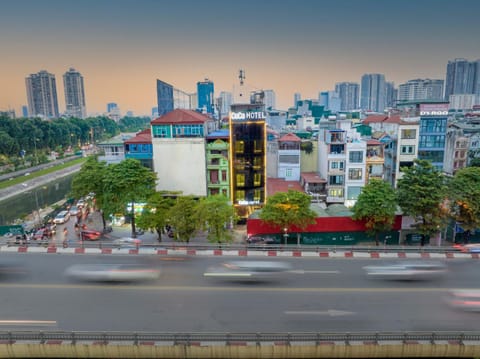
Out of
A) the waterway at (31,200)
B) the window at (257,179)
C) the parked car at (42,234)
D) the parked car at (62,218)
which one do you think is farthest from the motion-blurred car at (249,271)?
the waterway at (31,200)

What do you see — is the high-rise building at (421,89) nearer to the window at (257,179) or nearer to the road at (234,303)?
the window at (257,179)

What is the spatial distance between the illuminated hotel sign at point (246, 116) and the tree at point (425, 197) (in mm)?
16719

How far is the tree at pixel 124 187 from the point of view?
31.4 m

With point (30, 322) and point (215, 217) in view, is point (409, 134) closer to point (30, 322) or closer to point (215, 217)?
point (215, 217)

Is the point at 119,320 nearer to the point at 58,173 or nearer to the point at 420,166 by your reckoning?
the point at 420,166

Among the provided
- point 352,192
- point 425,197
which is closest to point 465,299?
point 425,197

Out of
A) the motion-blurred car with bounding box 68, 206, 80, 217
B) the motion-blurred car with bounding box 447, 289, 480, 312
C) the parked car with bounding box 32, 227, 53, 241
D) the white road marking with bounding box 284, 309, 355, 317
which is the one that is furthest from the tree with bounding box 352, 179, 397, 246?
the motion-blurred car with bounding box 68, 206, 80, 217

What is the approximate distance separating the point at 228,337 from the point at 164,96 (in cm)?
6817

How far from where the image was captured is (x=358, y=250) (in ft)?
70.4

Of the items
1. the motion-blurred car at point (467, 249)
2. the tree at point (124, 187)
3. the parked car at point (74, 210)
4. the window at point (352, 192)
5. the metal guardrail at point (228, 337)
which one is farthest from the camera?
the parked car at point (74, 210)

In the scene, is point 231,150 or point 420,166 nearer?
point 420,166

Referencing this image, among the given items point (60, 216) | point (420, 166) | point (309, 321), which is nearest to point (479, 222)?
point (420, 166)

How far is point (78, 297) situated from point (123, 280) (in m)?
2.29

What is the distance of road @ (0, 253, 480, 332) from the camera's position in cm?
1320
